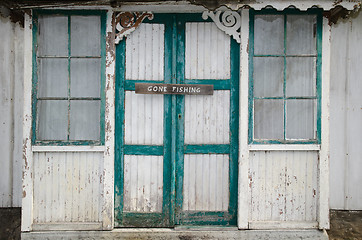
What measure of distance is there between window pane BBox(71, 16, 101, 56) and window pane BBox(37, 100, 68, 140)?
27.4 inches

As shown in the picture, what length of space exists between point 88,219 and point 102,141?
103cm

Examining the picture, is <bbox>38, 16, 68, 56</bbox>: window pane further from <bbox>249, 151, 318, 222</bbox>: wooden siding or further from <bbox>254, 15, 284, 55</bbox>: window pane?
<bbox>249, 151, 318, 222</bbox>: wooden siding

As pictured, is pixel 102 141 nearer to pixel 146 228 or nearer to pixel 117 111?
pixel 117 111

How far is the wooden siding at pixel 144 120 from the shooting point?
3.95m

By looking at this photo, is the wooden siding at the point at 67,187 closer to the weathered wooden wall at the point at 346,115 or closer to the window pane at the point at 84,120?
the window pane at the point at 84,120

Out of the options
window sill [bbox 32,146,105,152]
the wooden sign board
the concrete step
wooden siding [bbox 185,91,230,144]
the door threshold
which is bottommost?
the concrete step

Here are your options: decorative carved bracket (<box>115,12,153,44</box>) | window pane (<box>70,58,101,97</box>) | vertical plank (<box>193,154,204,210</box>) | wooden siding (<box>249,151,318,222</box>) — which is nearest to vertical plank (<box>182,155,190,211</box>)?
vertical plank (<box>193,154,204,210</box>)

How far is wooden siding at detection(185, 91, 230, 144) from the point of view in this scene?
156 inches

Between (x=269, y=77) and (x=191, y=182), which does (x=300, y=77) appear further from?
(x=191, y=182)

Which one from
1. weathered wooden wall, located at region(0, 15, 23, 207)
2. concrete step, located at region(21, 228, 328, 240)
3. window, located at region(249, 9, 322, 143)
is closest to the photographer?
concrete step, located at region(21, 228, 328, 240)

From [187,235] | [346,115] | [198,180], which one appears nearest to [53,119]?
[198,180]

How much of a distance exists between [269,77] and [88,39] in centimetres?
239

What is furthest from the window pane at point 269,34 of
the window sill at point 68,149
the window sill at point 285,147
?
the window sill at point 68,149

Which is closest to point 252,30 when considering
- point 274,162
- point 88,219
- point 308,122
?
point 308,122
